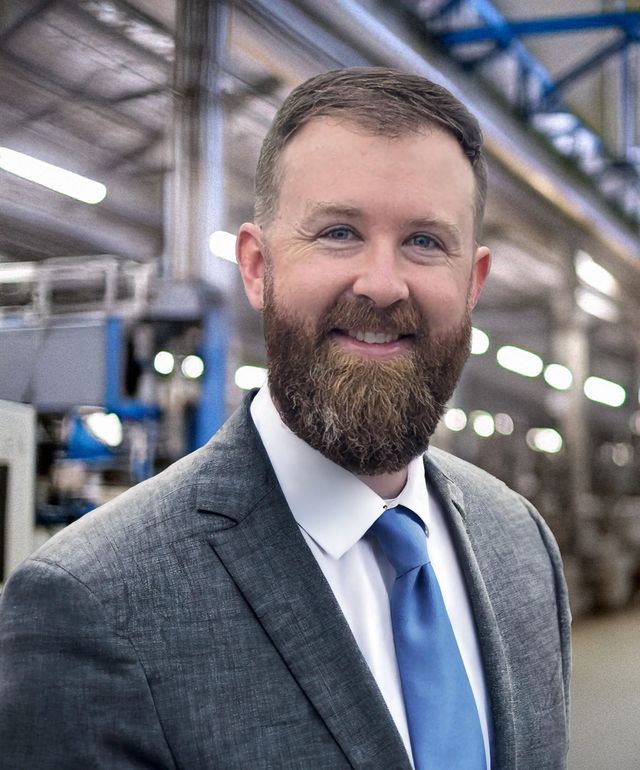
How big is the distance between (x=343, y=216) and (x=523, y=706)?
54 centimetres

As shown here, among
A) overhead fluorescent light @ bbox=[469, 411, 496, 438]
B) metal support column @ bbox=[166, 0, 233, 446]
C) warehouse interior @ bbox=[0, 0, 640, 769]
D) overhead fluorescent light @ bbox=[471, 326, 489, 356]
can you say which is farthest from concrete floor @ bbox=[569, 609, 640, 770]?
metal support column @ bbox=[166, 0, 233, 446]

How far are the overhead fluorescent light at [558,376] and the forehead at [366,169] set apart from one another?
22.7 feet

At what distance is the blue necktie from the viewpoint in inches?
31.8

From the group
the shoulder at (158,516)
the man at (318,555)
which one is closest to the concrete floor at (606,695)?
the man at (318,555)

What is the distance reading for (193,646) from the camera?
0.75 meters

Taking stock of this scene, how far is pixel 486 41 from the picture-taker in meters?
4.43

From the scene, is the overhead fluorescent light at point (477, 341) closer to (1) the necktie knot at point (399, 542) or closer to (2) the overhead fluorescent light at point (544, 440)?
(1) the necktie knot at point (399, 542)

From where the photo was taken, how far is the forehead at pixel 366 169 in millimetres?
828

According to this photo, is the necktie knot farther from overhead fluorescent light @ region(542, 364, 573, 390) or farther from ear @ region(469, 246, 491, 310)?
overhead fluorescent light @ region(542, 364, 573, 390)

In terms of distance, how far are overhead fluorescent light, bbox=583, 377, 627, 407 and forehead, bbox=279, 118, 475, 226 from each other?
7.16m

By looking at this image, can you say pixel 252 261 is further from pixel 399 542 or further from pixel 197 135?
pixel 197 135

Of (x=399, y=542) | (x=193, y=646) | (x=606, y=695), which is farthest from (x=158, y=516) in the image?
(x=606, y=695)

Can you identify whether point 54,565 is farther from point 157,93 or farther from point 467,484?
point 157,93

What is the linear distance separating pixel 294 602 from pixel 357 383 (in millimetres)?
213
